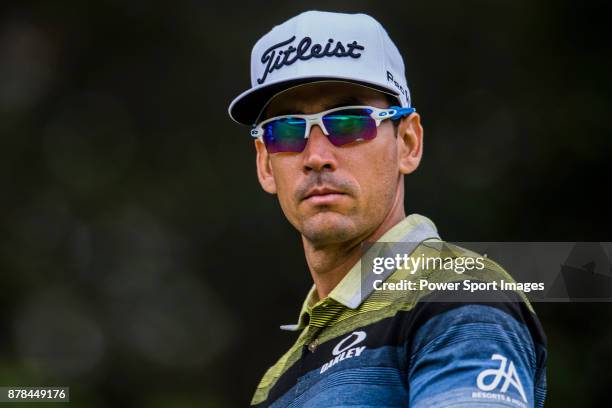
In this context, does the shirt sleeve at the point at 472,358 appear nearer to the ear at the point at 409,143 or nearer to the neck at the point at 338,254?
the neck at the point at 338,254

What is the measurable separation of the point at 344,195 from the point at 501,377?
0.86m

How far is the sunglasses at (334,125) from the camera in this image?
9.14 ft

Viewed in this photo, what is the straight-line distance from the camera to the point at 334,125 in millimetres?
Answer: 2793

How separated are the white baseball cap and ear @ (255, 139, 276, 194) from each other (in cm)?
22

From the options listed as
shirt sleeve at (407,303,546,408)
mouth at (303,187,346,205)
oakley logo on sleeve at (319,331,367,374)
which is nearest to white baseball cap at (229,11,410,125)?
mouth at (303,187,346,205)

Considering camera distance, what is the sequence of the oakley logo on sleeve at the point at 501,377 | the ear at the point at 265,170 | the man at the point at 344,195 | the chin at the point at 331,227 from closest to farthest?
the oakley logo on sleeve at the point at 501,377 < the man at the point at 344,195 < the chin at the point at 331,227 < the ear at the point at 265,170

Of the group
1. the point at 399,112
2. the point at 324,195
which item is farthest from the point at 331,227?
the point at 399,112

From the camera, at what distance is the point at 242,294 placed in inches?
311

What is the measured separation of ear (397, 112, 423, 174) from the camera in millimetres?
2959

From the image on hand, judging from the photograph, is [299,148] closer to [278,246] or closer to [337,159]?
[337,159]

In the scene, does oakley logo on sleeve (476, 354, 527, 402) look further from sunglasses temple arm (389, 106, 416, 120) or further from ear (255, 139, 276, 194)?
ear (255, 139, 276, 194)

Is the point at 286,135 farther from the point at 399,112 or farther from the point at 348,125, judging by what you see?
the point at 399,112

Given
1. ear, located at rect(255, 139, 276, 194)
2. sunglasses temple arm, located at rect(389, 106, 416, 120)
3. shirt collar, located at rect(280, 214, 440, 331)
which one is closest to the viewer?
shirt collar, located at rect(280, 214, 440, 331)

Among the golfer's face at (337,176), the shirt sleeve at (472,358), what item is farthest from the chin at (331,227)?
the shirt sleeve at (472,358)
